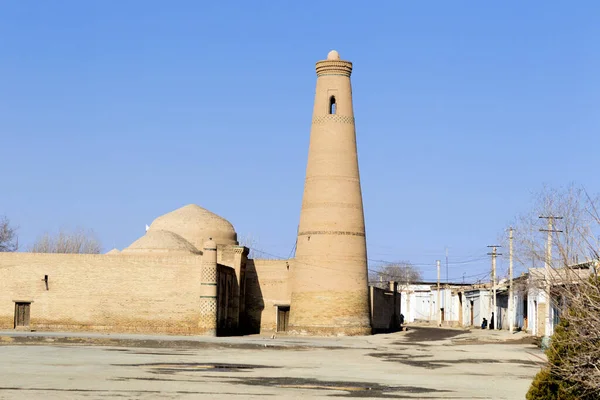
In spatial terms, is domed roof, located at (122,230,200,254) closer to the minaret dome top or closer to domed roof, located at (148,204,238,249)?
domed roof, located at (148,204,238,249)

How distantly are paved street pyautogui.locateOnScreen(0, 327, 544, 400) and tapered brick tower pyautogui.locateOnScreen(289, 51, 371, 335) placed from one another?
29.7 ft

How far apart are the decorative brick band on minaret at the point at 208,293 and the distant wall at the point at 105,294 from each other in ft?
1.31

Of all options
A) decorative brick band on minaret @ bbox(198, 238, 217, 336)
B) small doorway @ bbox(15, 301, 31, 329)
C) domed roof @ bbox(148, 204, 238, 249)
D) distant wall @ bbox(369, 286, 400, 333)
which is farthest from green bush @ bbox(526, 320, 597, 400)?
domed roof @ bbox(148, 204, 238, 249)

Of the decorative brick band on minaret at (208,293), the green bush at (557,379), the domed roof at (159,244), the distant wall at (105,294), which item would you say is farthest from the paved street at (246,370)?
the domed roof at (159,244)

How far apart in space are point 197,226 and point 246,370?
28252mm

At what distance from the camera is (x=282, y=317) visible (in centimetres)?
4325

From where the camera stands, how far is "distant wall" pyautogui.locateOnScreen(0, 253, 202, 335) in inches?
1496

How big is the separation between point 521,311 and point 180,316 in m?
24.4

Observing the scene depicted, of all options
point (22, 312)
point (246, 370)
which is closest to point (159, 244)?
point (22, 312)

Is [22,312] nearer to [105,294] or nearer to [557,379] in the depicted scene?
[105,294]

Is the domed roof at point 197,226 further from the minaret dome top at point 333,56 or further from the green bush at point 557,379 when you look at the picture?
the green bush at point 557,379

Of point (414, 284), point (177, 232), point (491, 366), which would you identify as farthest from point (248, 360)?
point (414, 284)

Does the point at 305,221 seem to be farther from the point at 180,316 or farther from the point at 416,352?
the point at 416,352

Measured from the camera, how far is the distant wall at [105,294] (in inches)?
1496
